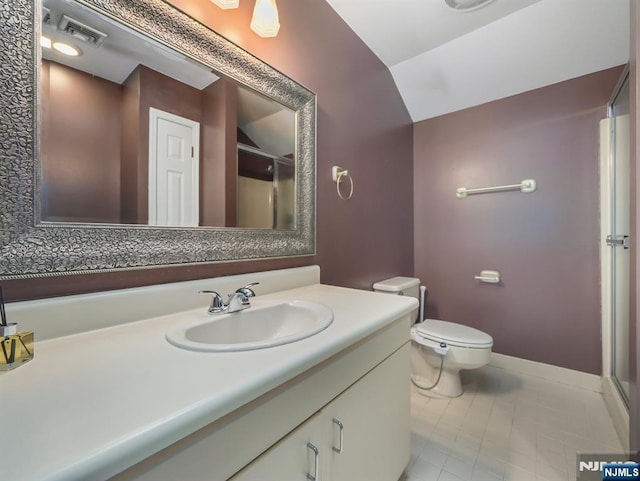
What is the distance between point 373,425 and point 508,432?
105 cm

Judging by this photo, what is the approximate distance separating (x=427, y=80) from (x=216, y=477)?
247 cm

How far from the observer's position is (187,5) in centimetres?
90

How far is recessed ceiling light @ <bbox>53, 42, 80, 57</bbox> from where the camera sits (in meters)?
0.68

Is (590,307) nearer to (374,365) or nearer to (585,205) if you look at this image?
(585,205)

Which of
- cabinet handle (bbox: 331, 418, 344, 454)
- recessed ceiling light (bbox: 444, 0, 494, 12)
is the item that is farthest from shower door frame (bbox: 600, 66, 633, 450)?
cabinet handle (bbox: 331, 418, 344, 454)

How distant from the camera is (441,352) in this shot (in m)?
1.56

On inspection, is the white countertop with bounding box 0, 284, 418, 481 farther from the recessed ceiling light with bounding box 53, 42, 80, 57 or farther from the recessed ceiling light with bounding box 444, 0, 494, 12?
the recessed ceiling light with bounding box 444, 0, 494, 12

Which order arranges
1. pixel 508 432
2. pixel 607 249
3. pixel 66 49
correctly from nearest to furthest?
pixel 66 49 < pixel 508 432 < pixel 607 249

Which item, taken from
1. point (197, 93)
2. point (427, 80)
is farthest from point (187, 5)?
point (427, 80)

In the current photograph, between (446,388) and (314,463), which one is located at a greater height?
(314,463)

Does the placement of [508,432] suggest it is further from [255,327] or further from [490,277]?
[255,327]

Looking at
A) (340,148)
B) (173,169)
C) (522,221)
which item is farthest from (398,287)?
(173,169)

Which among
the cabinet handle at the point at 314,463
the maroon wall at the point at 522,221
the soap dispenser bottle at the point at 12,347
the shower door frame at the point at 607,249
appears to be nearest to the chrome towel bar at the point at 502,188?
the maroon wall at the point at 522,221

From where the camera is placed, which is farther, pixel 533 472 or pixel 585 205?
pixel 585 205
